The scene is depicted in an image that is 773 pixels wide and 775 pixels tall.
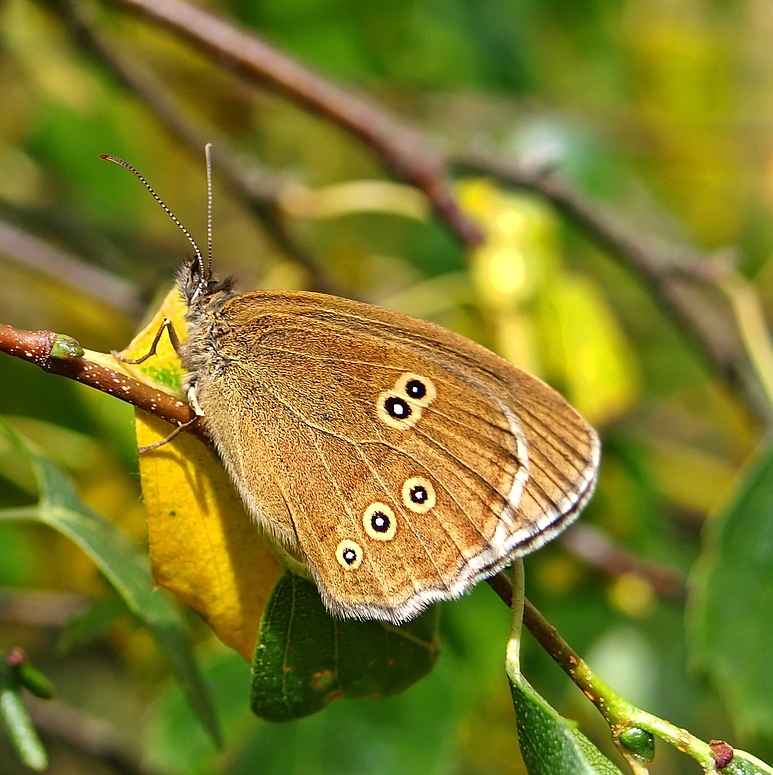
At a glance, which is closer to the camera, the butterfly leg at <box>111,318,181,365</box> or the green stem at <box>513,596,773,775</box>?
the green stem at <box>513,596,773,775</box>

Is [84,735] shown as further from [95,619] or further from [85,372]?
[85,372]

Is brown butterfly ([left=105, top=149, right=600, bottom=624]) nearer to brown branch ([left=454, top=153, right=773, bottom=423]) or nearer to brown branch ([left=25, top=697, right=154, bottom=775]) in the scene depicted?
brown branch ([left=454, top=153, right=773, bottom=423])

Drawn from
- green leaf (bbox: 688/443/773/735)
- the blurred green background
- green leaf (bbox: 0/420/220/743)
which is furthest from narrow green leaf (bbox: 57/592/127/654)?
green leaf (bbox: 688/443/773/735)

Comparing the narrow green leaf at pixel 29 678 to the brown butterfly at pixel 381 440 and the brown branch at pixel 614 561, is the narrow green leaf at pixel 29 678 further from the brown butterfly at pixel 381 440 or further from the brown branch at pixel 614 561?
the brown branch at pixel 614 561

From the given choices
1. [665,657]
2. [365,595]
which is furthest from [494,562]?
[665,657]

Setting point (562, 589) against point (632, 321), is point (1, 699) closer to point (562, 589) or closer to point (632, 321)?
point (562, 589)
